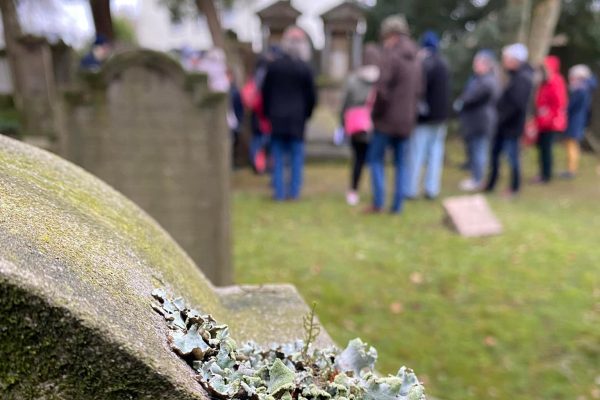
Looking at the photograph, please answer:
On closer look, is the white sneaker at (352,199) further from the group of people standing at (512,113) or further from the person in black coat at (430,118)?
the group of people standing at (512,113)

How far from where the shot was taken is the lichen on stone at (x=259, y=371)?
48.7 inches

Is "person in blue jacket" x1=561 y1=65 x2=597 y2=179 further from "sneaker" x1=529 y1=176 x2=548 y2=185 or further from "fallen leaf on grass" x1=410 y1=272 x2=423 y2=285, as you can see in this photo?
"fallen leaf on grass" x1=410 y1=272 x2=423 y2=285

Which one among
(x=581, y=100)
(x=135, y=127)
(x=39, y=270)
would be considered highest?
(x=39, y=270)

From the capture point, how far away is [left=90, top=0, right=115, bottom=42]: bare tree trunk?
35.2 feet

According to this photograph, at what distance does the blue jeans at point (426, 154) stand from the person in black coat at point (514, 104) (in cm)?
81

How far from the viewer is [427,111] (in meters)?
7.54

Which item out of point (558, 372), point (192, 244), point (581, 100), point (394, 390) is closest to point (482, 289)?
point (558, 372)

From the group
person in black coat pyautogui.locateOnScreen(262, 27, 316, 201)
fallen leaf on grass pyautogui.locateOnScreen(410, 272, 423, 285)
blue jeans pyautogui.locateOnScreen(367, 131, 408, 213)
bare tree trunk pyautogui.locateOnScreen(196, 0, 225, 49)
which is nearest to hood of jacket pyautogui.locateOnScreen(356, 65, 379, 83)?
person in black coat pyautogui.locateOnScreen(262, 27, 316, 201)

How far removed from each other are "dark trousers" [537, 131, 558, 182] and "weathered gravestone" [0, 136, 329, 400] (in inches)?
335

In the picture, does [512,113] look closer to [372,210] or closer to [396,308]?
[372,210]

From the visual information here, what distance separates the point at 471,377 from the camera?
3.68 m

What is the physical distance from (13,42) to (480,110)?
319 inches

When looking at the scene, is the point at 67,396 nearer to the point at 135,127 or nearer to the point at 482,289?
the point at 135,127

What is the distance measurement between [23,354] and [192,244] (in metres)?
3.45
